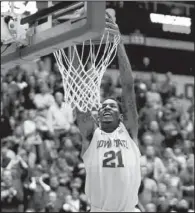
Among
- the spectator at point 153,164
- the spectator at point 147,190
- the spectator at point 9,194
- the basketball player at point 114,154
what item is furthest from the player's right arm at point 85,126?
the spectator at point 153,164

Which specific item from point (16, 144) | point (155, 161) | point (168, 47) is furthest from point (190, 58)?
point (16, 144)

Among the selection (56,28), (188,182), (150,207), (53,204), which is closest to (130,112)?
(56,28)

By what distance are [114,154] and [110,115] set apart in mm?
367

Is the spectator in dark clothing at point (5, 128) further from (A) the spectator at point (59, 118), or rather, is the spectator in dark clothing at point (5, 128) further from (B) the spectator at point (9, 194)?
(B) the spectator at point (9, 194)

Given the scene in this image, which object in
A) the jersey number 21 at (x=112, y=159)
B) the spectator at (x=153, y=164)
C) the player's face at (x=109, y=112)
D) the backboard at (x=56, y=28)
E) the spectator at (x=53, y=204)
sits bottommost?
the spectator at (x=53, y=204)

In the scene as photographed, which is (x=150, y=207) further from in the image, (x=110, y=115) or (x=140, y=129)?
(x=110, y=115)

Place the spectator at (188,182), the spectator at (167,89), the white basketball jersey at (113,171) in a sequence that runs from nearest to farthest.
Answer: the white basketball jersey at (113,171)
the spectator at (188,182)
the spectator at (167,89)

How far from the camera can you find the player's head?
19.0 ft

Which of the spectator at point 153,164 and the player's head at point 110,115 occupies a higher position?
the player's head at point 110,115

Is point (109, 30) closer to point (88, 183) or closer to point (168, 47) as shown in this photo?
point (88, 183)

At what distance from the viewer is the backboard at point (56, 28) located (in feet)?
16.4

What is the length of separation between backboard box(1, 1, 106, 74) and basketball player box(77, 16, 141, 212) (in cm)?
62

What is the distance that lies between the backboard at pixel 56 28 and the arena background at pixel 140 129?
4.67 meters

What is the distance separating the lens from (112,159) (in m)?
5.78
